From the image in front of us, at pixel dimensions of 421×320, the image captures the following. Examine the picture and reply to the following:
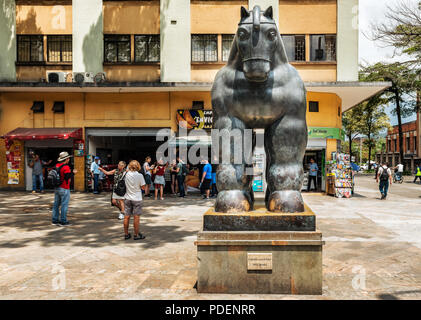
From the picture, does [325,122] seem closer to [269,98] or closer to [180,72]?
[180,72]

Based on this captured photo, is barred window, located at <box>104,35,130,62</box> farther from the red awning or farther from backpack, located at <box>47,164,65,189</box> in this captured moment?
backpack, located at <box>47,164,65,189</box>

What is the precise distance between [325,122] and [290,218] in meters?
12.6

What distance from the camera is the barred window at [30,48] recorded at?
1522 cm

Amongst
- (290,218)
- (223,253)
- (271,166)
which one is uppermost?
(271,166)

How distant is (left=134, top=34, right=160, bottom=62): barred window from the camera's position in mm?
15055

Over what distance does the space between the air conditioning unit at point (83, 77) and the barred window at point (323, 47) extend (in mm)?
9101

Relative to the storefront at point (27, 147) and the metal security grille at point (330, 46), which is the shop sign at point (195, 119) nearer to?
the storefront at point (27, 147)

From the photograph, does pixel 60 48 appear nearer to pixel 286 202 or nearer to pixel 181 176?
pixel 181 176

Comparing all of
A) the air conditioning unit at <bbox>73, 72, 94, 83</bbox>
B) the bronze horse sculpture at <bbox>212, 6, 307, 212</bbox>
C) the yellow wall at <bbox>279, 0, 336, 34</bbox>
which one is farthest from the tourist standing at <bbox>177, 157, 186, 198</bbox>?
the bronze horse sculpture at <bbox>212, 6, 307, 212</bbox>

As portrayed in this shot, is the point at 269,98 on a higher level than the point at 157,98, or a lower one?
lower

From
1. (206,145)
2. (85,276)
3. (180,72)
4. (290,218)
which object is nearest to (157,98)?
(180,72)

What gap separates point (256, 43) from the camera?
10.2 feet

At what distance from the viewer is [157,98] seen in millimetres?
15039

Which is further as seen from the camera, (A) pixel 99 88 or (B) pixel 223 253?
(A) pixel 99 88
